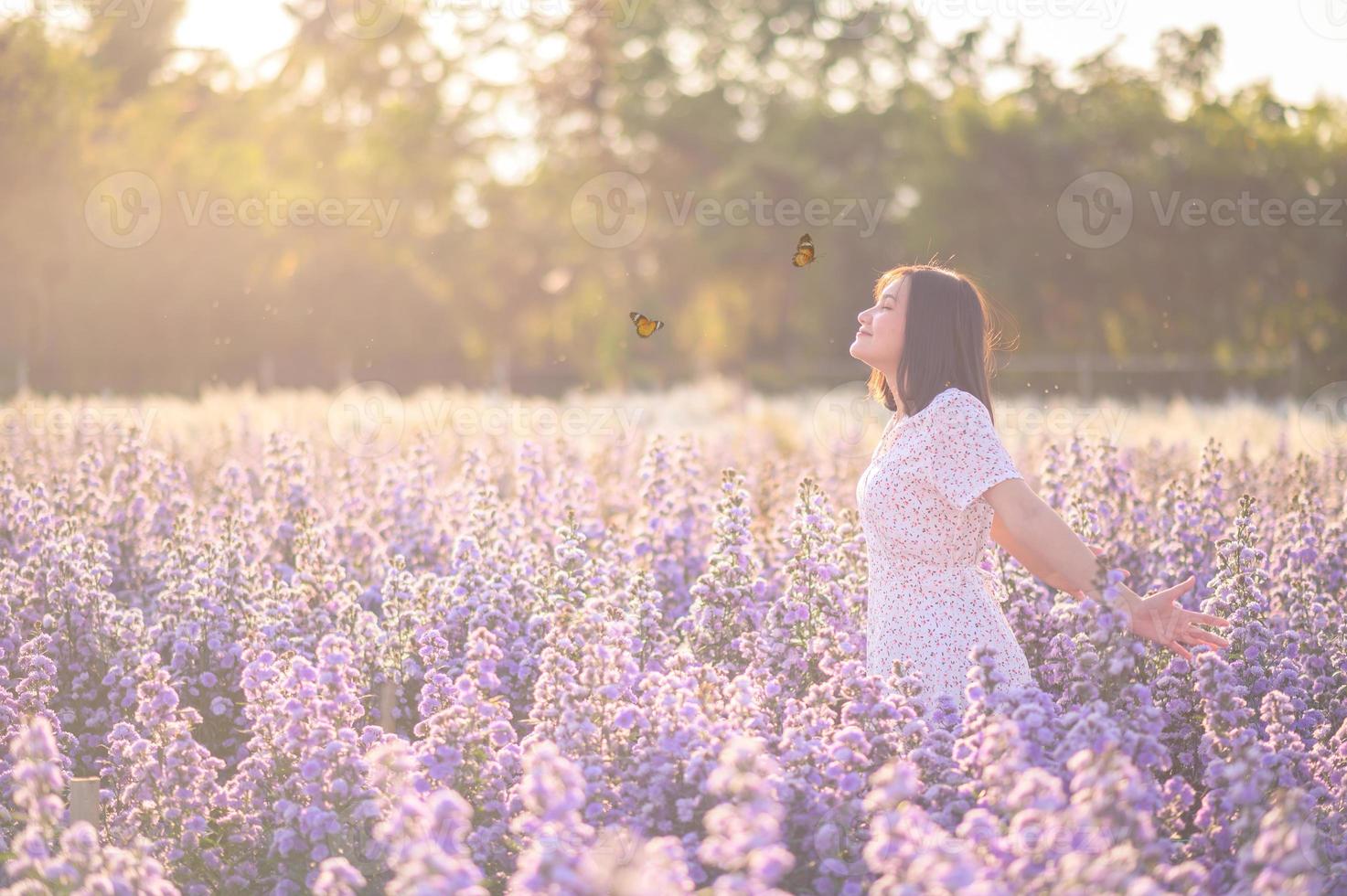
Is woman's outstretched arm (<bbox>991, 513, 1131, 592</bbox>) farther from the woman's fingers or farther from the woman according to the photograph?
the woman's fingers

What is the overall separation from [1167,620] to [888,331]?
1246 mm

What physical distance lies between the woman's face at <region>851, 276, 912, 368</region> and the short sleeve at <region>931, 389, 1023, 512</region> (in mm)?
310

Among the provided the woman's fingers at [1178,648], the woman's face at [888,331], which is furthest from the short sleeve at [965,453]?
the woman's fingers at [1178,648]

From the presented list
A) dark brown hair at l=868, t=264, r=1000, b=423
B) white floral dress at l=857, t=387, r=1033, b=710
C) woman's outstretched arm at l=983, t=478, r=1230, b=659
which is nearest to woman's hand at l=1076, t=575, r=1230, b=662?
woman's outstretched arm at l=983, t=478, r=1230, b=659

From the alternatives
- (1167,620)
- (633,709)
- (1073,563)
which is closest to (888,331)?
(1073,563)

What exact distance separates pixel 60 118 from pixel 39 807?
852 inches

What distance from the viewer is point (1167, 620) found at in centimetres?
382

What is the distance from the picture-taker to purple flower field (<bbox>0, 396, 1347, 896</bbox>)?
2.60m

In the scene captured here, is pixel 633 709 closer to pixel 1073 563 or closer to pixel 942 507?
pixel 942 507

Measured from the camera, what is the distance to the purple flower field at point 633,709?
2.60 m

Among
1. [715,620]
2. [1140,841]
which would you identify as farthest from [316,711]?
[1140,841]

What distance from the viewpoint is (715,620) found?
15.8ft

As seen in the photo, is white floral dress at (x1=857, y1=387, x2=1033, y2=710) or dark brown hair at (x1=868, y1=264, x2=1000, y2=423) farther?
dark brown hair at (x1=868, y1=264, x2=1000, y2=423)

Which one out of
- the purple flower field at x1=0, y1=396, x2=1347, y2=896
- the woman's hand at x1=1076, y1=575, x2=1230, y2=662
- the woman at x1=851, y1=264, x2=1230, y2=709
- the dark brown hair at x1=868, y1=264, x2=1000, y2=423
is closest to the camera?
the purple flower field at x1=0, y1=396, x2=1347, y2=896
